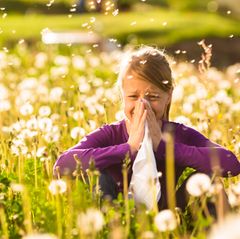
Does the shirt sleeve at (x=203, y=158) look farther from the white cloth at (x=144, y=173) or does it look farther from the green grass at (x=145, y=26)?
the green grass at (x=145, y=26)

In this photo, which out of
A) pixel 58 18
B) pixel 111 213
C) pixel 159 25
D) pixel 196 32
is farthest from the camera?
pixel 58 18

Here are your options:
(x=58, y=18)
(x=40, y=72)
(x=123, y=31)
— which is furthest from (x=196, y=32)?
(x=40, y=72)

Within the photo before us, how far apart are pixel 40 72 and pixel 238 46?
9817 mm

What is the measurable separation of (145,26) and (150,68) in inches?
708

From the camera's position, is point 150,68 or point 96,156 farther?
point 150,68

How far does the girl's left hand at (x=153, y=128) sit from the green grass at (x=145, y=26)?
13.8m

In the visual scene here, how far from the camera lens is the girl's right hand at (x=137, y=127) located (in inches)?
127

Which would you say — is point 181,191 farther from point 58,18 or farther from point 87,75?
point 58,18

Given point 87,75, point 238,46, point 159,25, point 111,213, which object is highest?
point 159,25

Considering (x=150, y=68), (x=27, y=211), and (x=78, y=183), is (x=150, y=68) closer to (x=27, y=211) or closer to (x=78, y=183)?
(x=78, y=183)

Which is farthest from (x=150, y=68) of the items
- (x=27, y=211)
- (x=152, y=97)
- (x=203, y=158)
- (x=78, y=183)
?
(x=27, y=211)

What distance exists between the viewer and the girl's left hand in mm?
3256

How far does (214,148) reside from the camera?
3355mm

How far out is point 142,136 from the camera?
324 cm
